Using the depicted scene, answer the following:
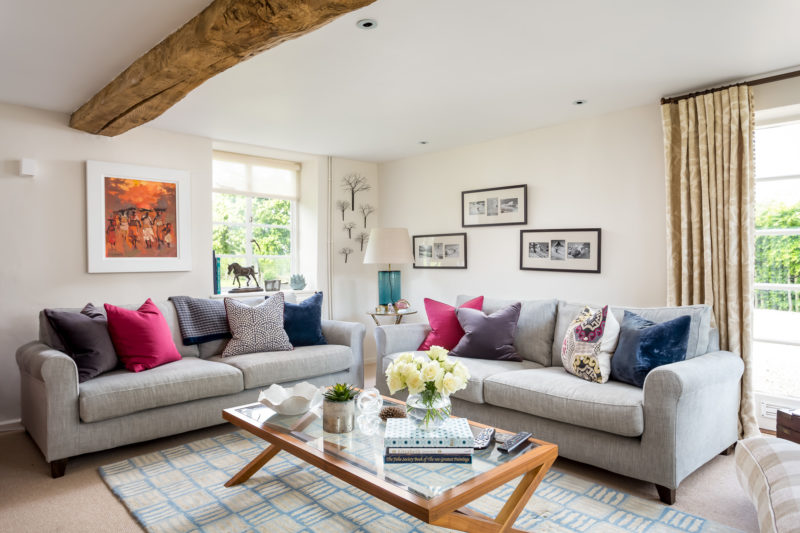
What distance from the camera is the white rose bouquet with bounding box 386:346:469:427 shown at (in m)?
2.09

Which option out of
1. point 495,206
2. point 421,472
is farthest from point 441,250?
point 421,472

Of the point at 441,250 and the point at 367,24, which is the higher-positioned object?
the point at 367,24

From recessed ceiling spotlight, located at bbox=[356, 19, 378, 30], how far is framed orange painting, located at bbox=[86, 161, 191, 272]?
2.62m

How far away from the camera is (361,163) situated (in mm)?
5840

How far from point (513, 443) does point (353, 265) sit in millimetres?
3928

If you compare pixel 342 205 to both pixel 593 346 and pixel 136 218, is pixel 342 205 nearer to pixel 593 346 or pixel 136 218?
pixel 136 218

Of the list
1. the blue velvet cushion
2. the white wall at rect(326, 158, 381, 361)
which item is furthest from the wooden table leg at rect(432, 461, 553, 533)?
the white wall at rect(326, 158, 381, 361)

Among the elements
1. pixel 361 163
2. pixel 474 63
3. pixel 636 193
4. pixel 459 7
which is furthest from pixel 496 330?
pixel 361 163

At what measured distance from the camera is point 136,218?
417 cm

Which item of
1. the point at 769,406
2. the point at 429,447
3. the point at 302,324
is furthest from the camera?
the point at 302,324

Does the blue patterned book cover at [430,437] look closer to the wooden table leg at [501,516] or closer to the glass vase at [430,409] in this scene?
the glass vase at [430,409]

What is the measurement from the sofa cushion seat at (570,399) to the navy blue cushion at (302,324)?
159cm

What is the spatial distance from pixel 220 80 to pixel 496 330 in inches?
98.1

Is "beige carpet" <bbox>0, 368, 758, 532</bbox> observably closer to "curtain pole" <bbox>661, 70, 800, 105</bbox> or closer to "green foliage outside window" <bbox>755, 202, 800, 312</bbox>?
"green foliage outside window" <bbox>755, 202, 800, 312</bbox>
